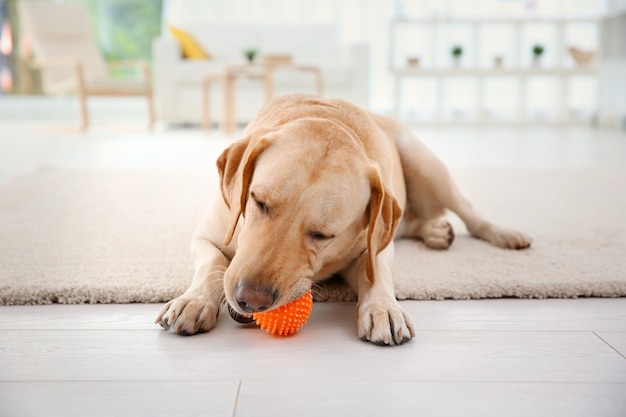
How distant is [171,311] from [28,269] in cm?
64

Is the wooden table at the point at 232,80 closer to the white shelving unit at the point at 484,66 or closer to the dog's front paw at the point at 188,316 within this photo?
the white shelving unit at the point at 484,66

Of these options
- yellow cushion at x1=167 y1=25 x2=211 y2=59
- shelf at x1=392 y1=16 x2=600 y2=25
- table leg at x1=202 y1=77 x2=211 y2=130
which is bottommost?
table leg at x1=202 y1=77 x2=211 y2=130

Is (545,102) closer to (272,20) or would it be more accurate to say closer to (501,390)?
(272,20)

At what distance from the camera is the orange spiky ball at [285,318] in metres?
1.39

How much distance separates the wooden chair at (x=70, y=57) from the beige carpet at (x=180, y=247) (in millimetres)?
4395

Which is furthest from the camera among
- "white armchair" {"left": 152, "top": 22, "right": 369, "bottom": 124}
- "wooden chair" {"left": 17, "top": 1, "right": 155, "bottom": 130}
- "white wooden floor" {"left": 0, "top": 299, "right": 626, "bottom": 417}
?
"white armchair" {"left": 152, "top": 22, "right": 369, "bottom": 124}

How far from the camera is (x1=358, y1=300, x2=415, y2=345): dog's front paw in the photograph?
4.53 feet

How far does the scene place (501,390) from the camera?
118cm

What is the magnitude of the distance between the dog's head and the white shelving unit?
8008mm

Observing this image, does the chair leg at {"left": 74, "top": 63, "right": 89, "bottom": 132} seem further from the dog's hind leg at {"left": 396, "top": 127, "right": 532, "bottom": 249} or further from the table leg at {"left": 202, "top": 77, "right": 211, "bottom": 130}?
the dog's hind leg at {"left": 396, "top": 127, "right": 532, "bottom": 249}

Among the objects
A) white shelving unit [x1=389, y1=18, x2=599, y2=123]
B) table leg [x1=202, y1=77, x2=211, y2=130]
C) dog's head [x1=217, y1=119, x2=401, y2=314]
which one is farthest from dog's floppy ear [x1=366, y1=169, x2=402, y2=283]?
white shelving unit [x1=389, y1=18, x2=599, y2=123]

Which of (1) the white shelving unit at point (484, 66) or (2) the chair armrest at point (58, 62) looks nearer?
(2) the chair armrest at point (58, 62)

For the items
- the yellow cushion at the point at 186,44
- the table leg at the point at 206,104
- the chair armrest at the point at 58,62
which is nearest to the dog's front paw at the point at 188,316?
the table leg at the point at 206,104

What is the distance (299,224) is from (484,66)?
915 cm
